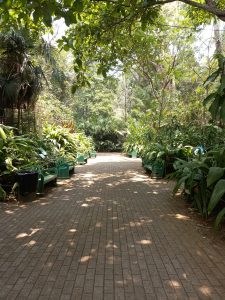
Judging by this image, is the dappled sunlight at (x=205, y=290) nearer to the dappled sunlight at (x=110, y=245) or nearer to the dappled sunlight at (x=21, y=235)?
the dappled sunlight at (x=110, y=245)

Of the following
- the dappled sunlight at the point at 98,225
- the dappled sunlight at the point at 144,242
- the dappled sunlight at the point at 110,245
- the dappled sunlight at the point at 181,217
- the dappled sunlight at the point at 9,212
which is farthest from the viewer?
the dappled sunlight at the point at 9,212

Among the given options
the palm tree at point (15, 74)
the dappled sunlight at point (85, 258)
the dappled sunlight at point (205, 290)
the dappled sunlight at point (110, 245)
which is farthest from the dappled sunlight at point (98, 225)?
the palm tree at point (15, 74)

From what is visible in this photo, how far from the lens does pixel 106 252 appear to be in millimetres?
3801

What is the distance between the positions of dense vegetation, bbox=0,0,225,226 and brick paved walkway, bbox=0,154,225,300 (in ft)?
2.32

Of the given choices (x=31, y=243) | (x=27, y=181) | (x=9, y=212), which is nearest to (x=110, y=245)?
(x=31, y=243)

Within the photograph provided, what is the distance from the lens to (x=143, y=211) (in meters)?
5.86

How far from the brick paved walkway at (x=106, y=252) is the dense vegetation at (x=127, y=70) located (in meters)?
0.71

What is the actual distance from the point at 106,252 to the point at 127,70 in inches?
403

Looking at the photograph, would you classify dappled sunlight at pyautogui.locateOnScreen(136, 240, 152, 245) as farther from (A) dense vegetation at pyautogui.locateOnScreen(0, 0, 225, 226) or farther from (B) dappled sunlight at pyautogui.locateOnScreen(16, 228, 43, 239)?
(B) dappled sunlight at pyautogui.locateOnScreen(16, 228, 43, 239)

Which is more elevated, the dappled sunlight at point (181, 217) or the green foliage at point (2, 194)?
the green foliage at point (2, 194)

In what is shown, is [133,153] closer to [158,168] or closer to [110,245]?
[158,168]

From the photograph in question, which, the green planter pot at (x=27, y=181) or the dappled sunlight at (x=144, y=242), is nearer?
the dappled sunlight at (x=144, y=242)

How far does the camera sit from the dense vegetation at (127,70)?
4.96m

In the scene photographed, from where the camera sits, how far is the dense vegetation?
496 centimetres
